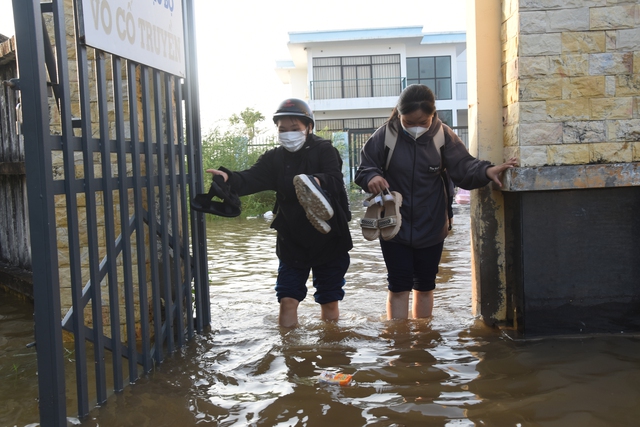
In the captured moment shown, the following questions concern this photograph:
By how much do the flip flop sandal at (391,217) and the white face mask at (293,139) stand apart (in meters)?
0.69

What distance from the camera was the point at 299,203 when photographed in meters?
4.60

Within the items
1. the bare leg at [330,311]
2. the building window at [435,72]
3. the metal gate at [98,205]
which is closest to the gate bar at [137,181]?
the metal gate at [98,205]

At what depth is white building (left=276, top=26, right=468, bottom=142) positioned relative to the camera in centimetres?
2939

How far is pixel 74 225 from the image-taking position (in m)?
→ 3.12

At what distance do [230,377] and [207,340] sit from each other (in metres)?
0.90

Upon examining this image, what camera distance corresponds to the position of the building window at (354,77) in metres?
30.2

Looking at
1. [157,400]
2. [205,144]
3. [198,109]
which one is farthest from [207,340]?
[205,144]

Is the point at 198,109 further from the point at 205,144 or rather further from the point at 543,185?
the point at 205,144

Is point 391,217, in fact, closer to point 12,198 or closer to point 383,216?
point 383,216

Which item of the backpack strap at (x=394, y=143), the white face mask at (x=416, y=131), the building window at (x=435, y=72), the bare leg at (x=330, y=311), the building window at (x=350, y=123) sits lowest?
the bare leg at (x=330, y=311)

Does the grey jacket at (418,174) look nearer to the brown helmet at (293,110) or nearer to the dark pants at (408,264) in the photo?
the dark pants at (408,264)

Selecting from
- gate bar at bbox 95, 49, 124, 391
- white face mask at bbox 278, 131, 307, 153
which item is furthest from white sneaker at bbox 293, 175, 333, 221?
gate bar at bbox 95, 49, 124, 391

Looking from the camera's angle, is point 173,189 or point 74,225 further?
point 173,189

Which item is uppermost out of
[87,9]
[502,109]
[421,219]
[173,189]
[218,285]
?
[87,9]
